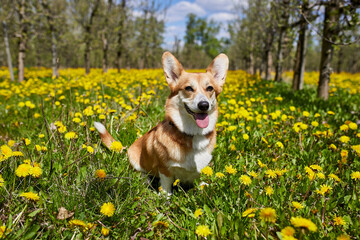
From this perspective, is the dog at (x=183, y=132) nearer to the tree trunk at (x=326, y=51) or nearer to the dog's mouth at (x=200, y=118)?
the dog's mouth at (x=200, y=118)

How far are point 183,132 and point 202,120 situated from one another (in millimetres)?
265

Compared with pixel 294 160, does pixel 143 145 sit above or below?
above

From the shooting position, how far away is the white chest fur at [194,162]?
2.38 metres

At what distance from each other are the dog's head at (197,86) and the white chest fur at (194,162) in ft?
0.71

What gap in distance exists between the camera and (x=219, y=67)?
290 centimetres

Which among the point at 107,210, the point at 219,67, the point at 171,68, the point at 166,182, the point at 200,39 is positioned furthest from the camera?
the point at 200,39

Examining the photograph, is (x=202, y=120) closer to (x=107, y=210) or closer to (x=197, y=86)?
(x=197, y=86)

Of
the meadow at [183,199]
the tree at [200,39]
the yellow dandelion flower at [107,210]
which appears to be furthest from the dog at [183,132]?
the tree at [200,39]

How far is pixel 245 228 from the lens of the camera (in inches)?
68.3

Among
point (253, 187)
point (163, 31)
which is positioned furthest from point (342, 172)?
point (163, 31)

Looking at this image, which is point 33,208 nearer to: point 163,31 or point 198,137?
point 198,137

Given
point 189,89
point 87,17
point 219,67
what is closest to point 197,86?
point 189,89

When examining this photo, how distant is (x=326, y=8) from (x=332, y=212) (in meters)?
6.41

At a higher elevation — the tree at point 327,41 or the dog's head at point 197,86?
the tree at point 327,41
